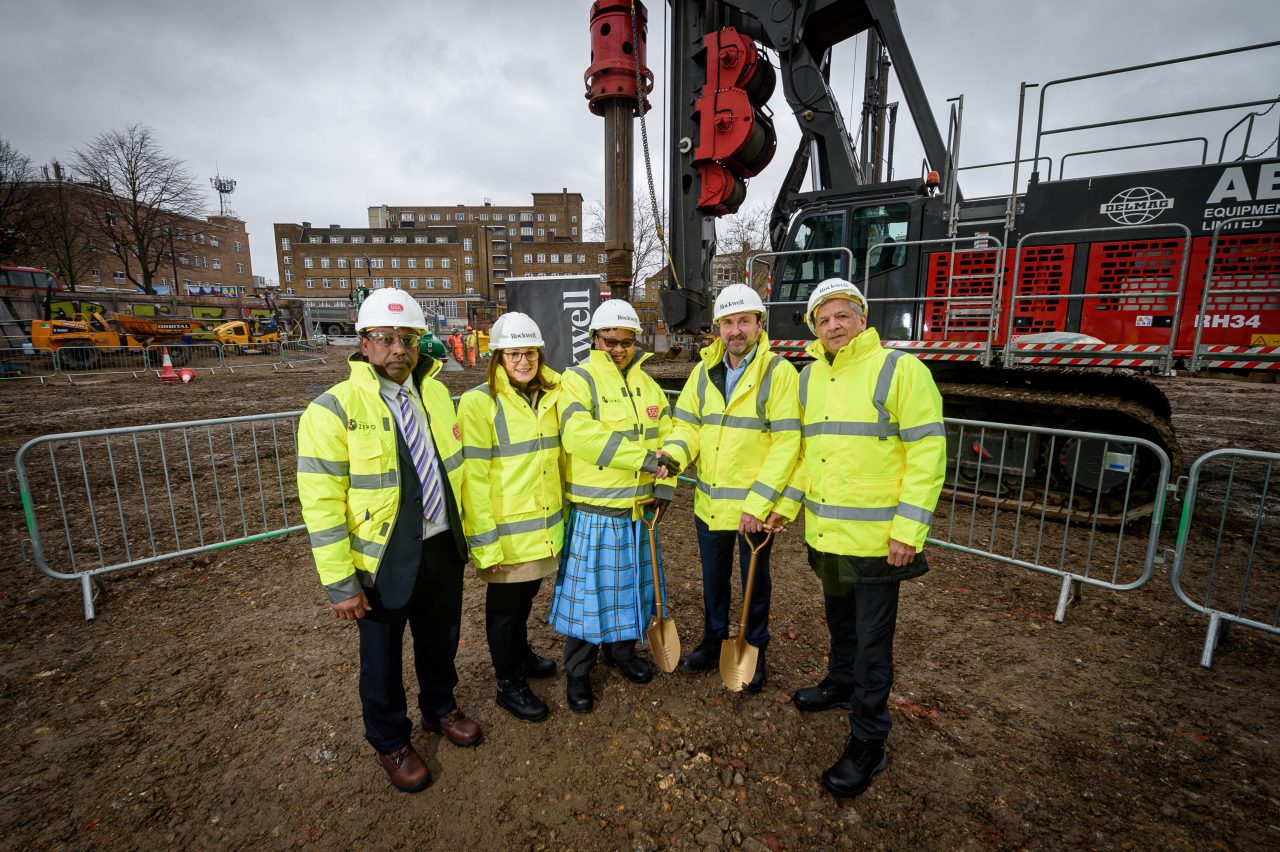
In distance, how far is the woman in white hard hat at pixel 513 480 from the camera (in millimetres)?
2768

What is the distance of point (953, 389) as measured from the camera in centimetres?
605

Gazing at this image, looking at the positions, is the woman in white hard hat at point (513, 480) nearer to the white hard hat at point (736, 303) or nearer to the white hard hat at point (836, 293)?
the white hard hat at point (736, 303)

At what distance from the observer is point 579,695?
312 cm

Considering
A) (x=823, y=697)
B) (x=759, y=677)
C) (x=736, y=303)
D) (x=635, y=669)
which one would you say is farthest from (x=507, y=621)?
(x=736, y=303)

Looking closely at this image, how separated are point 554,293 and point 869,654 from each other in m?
4.75

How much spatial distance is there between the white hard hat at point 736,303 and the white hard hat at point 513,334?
38.1 inches

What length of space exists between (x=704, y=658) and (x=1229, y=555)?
5251 millimetres

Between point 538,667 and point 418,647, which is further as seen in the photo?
point 538,667

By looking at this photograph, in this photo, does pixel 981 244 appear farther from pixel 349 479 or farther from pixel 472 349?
pixel 472 349

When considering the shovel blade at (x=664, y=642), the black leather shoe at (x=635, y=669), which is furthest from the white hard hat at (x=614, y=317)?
the black leather shoe at (x=635, y=669)

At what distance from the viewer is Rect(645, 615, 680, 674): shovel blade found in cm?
330

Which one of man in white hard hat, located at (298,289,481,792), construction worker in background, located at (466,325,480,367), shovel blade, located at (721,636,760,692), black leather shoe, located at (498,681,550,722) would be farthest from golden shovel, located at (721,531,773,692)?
construction worker in background, located at (466,325,480,367)

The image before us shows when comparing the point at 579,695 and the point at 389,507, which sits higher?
the point at 389,507

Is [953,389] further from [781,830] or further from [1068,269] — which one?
[781,830]
